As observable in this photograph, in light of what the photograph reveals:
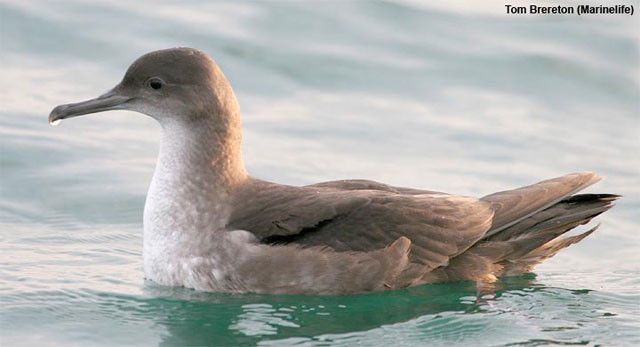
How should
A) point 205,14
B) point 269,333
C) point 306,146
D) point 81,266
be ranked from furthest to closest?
1. point 205,14
2. point 306,146
3. point 81,266
4. point 269,333

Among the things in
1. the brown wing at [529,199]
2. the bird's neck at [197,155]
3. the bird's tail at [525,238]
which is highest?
the bird's neck at [197,155]

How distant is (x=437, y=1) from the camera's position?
13430 millimetres

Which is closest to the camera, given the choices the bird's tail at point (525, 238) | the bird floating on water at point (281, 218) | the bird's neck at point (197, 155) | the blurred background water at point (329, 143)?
the blurred background water at point (329, 143)

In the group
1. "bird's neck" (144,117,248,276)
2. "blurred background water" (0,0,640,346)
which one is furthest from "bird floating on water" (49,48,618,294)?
"blurred background water" (0,0,640,346)

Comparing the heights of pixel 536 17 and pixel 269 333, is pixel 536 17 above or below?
above

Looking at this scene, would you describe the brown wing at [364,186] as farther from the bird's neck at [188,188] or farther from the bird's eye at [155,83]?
the bird's eye at [155,83]

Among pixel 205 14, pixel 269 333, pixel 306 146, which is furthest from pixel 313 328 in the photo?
pixel 205 14

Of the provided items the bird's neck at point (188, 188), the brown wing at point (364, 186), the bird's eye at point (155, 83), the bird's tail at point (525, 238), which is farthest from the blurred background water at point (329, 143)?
the bird's eye at point (155, 83)

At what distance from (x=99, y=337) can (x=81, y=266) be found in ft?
4.14

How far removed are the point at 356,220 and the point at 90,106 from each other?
1834 mm

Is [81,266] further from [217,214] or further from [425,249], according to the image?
[425,249]

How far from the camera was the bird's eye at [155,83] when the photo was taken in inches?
295

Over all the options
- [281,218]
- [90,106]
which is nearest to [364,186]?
[281,218]

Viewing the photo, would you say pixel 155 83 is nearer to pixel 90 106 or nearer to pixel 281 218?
pixel 90 106
